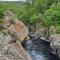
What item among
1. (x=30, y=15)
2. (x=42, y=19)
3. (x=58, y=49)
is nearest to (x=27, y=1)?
(x=30, y=15)

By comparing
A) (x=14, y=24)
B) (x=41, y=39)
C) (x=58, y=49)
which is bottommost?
(x=41, y=39)

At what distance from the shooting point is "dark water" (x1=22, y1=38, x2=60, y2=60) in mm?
27355

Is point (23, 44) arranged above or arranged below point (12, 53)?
below

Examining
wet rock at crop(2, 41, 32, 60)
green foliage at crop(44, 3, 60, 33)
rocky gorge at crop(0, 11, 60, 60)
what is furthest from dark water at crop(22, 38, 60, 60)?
wet rock at crop(2, 41, 32, 60)

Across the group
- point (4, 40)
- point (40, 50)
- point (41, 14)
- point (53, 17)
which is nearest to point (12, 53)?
point (4, 40)

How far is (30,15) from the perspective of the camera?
174 ft

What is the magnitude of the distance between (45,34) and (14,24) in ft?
36.1

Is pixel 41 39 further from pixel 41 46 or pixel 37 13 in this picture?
pixel 37 13

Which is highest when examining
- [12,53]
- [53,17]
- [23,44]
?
[12,53]

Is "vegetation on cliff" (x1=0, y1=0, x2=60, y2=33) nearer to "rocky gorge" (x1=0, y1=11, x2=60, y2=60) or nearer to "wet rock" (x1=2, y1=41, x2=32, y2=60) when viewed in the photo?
"rocky gorge" (x1=0, y1=11, x2=60, y2=60)

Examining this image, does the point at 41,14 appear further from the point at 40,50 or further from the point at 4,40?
the point at 4,40

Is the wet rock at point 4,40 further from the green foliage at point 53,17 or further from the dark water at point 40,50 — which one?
the green foliage at point 53,17

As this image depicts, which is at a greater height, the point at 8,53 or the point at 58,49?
the point at 8,53

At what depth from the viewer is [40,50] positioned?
31328 mm
